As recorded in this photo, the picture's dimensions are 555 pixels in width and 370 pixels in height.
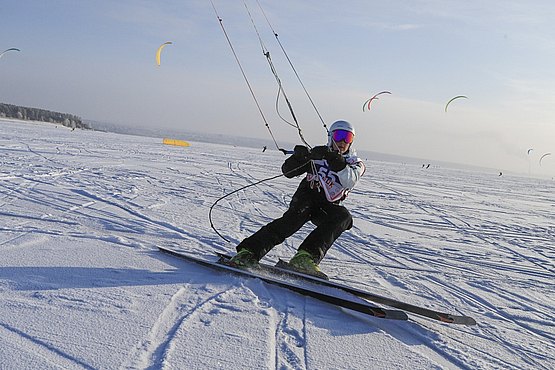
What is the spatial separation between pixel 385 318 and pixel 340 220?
134 centimetres

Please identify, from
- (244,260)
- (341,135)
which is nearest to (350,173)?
(341,135)

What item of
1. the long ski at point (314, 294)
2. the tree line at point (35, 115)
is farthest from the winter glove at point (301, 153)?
the tree line at point (35, 115)

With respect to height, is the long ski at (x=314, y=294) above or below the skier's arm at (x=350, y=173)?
below

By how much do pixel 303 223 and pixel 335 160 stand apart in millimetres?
645

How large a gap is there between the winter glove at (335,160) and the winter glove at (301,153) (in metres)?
0.22

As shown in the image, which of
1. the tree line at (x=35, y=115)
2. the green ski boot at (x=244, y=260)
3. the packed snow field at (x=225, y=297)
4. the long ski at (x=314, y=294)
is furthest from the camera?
the tree line at (x=35, y=115)

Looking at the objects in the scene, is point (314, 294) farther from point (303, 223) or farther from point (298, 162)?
point (298, 162)

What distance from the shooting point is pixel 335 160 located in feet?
13.4

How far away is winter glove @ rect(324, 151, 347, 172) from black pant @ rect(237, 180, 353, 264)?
0.36 metres

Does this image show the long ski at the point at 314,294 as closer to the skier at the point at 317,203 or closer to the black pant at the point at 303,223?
the skier at the point at 317,203

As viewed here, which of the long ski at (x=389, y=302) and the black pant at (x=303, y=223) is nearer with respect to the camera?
the long ski at (x=389, y=302)

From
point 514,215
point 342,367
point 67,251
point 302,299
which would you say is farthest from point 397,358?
point 514,215

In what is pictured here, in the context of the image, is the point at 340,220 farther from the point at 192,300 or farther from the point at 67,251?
the point at 67,251

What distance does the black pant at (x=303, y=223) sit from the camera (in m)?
3.85
